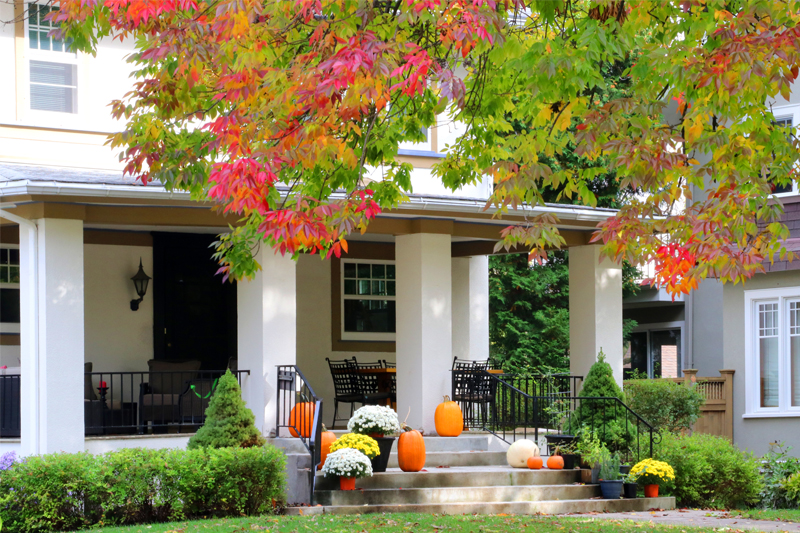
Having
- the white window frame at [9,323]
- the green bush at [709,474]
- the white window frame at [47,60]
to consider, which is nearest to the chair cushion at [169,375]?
the white window frame at [9,323]

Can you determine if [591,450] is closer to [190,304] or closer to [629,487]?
[629,487]

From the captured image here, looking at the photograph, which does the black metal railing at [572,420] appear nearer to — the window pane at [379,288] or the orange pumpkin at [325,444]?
the orange pumpkin at [325,444]

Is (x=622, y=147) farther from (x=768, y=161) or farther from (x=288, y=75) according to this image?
(x=288, y=75)

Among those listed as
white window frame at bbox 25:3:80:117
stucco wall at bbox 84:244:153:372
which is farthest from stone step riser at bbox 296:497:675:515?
white window frame at bbox 25:3:80:117

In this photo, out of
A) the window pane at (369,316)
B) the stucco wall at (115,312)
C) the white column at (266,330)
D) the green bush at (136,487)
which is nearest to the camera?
the green bush at (136,487)

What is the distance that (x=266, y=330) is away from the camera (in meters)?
11.6

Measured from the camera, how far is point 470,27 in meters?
6.13

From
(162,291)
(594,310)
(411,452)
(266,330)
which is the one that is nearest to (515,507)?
(411,452)

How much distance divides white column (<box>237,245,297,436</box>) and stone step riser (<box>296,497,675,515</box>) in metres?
1.92

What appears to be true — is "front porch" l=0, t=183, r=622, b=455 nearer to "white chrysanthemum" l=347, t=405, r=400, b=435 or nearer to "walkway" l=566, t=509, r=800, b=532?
"white chrysanthemum" l=347, t=405, r=400, b=435

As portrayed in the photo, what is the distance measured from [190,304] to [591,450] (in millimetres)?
6678

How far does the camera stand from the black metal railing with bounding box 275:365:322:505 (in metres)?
10.6

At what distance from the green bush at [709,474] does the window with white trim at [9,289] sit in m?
9.45

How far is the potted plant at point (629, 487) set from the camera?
11.4 metres
